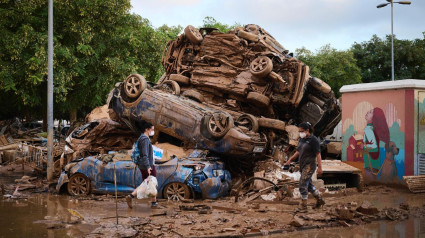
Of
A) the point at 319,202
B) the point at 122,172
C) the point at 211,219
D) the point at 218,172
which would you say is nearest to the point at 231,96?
the point at 218,172

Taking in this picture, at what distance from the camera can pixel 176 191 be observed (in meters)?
11.0

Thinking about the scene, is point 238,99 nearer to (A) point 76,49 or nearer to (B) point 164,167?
(B) point 164,167

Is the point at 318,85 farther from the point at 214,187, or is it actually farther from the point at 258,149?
the point at 214,187

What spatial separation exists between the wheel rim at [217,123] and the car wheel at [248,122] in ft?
5.35

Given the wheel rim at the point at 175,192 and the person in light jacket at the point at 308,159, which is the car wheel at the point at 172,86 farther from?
the person in light jacket at the point at 308,159

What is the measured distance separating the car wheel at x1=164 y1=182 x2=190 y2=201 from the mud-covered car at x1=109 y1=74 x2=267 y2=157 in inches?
66.7

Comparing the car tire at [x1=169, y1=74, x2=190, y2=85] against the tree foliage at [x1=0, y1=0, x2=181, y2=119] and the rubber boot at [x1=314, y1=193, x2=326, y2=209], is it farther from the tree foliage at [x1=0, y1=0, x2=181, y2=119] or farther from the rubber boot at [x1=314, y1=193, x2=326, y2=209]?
the rubber boot at [x1=314, y1=193, x2=326, y2=209]

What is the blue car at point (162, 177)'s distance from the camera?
1105 centimetres

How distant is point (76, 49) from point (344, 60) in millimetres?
24998

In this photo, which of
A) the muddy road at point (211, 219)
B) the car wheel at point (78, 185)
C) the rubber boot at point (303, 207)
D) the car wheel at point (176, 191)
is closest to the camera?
the muddy road at point (211, 219)

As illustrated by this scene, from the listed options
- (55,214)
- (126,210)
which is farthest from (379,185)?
(55,214)

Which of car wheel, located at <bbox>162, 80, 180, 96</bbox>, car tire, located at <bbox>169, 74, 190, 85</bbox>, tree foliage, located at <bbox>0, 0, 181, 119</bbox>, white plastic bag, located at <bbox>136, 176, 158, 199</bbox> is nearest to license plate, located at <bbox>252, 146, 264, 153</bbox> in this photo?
car wheel, located at <bbox>162, 80, 180, 96</bbox>

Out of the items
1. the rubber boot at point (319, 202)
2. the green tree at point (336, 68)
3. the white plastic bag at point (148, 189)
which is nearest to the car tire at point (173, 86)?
the white plastic bag at point (148, 189)

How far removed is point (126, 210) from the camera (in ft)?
31.7
